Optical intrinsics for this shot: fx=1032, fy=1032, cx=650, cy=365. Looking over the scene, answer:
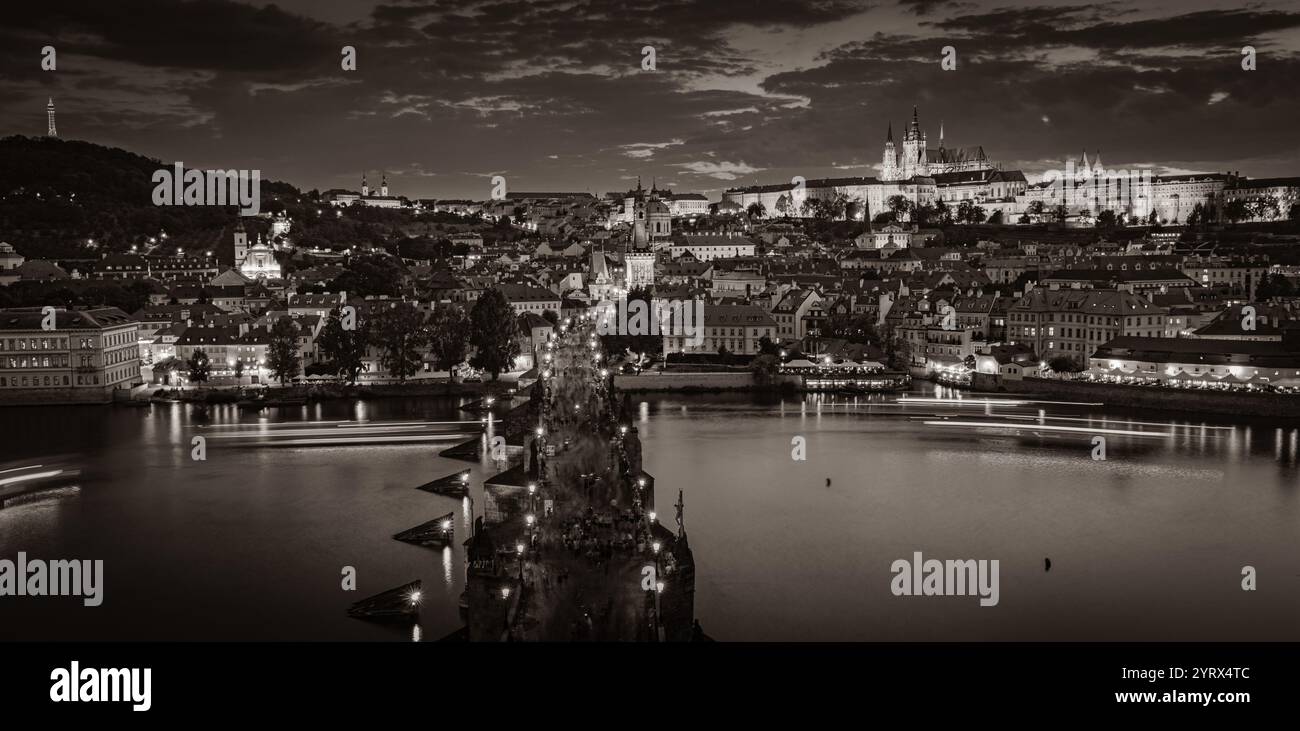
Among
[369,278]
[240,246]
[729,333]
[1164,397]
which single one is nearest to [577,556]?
[1164,397]

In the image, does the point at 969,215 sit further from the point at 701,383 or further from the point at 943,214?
the point at 701,383

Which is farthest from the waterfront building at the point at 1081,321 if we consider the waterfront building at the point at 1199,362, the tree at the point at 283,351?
the tree at the point at 283,351

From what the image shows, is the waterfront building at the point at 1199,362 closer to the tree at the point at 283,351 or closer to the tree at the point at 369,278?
the tree at the point at 283,351

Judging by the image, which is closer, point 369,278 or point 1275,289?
point 1275,289

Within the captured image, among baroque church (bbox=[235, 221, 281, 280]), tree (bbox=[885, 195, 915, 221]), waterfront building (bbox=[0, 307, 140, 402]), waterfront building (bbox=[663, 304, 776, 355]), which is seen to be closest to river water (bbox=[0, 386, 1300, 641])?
waterfront building (bbox=[0, 307, 140, 402])
